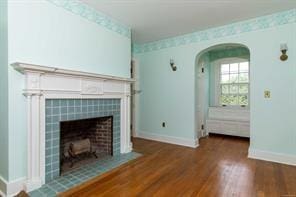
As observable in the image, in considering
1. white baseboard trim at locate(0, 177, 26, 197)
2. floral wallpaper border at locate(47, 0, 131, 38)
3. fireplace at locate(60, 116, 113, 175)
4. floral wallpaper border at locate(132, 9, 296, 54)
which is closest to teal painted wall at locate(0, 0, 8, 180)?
white baseboard trim at locate(0, 177, 26, 197)

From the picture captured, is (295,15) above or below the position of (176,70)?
above

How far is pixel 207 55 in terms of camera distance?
520 cm

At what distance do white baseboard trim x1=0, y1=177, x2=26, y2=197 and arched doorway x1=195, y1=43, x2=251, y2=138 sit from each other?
375 centimetres

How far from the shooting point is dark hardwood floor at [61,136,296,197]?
208 centimetres

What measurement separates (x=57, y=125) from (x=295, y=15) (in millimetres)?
3996

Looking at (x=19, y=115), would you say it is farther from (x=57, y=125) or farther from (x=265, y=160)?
(x=265, y=160)

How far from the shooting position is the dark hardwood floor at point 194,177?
2078mm

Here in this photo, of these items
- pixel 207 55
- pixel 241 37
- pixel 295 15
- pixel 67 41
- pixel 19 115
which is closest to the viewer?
pixel 19 115

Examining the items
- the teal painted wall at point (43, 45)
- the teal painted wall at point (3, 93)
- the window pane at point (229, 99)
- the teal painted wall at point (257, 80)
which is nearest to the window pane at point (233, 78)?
the window pane at point (229, 99)

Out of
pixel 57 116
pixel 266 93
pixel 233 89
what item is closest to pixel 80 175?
pixel 57 116

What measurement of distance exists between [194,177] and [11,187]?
2226 millimetres

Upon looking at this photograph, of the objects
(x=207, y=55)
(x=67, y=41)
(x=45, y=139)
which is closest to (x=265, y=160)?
(x=207, y=55)

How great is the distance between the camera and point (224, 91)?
203 inches

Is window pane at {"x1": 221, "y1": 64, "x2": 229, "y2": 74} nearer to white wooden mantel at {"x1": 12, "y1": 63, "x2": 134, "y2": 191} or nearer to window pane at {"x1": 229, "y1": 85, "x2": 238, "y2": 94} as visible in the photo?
window pane at {"x1": 229, "y1": 85, "x2": 238, "y2": 94}
